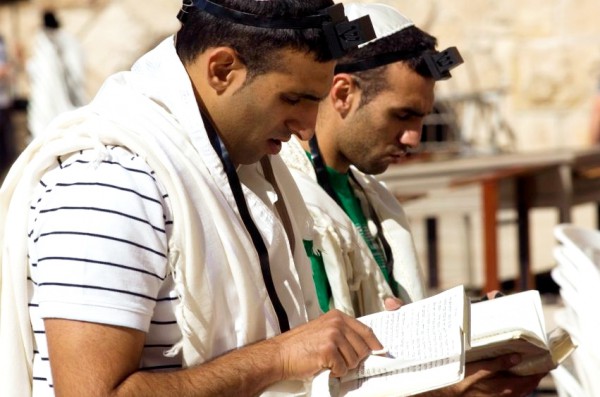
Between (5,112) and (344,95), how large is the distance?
27.5ft

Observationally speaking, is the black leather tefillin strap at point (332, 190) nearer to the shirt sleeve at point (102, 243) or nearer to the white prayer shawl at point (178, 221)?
the white prayer shawl at point (178, 221)

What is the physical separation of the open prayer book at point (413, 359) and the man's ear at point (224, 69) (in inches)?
19.0

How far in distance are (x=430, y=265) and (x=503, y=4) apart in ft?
6.59

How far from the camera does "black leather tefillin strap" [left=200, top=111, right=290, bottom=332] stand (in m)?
2.21

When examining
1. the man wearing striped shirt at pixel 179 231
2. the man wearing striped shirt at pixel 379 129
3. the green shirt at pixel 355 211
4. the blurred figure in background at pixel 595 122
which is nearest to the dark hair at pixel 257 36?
the man wearing striped shirt at pixel 179 231

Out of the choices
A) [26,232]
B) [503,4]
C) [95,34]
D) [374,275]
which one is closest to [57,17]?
[95,34]

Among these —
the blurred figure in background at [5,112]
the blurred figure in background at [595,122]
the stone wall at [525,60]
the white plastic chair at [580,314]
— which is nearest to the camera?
the white plastic chair at [580,314]

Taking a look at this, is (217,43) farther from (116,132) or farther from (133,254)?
(133,254)

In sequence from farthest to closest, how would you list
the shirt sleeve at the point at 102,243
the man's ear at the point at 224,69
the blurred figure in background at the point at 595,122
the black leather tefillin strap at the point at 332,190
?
the blurred figure in background at the point at 595,122 → the black leather tefillin strap at the point at 332,190 → the man's ear at the point at 224,69 → the shirt sleeve at the point at 102,243

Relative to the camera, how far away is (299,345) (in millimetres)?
2117

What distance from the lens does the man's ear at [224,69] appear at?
2.20m

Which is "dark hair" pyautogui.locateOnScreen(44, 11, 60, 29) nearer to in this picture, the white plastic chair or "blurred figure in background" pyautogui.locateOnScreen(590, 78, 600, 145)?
"blurred figure in background" pyautogui.locateOnScreen(590, 78, 600, 145)

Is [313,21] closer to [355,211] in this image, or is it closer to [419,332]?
[419,332]

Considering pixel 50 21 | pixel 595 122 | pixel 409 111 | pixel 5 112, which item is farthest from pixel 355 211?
pixel 5 112
